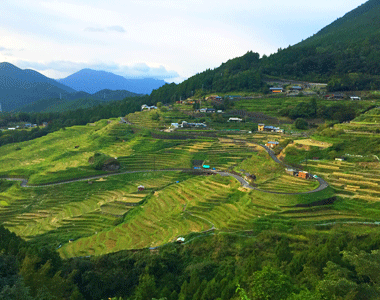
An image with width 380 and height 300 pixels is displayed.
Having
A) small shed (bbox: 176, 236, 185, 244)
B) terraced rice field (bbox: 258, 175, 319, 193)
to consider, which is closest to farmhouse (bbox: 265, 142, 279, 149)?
terraced rice field (bbox: 258, 175, 319, 193)

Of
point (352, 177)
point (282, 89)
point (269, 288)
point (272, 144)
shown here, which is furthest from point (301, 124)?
point (269, 288)

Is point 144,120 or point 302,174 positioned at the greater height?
point 144,120

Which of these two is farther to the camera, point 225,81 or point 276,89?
point 225,81

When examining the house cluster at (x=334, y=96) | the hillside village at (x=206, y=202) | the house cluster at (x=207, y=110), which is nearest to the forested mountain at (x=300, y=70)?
the hillside village at (x=206, y=202)

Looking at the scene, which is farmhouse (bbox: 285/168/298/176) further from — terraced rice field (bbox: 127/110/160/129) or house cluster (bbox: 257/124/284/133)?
terraced rice field (bbox: 127/110/160/129)

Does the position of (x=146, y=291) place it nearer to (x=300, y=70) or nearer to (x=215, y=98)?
(x=215, y=98)

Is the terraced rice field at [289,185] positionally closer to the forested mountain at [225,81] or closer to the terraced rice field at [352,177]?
the terraced rice field at [352,177]
